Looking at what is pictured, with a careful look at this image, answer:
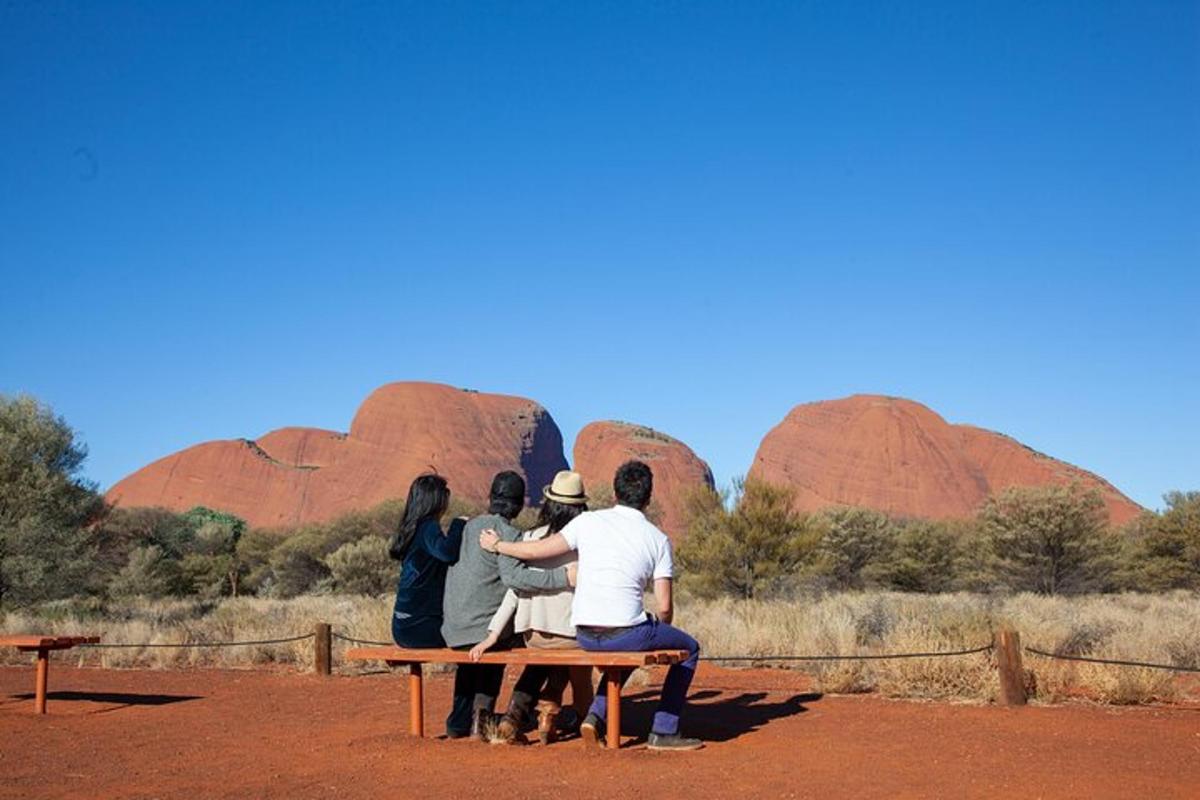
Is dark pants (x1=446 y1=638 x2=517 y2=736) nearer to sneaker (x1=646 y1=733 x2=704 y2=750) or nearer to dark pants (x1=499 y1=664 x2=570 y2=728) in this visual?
dark pants (x1=499 y1=664 x2=570 y2=728)

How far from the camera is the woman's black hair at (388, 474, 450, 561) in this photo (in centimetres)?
719

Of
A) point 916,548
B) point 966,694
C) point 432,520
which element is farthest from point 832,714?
point 916,548

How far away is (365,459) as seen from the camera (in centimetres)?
9481

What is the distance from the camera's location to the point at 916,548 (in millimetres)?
34250

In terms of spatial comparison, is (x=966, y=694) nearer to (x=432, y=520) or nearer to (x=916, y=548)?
(x=432, y=520)

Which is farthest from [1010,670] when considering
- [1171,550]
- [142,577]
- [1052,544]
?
[142,577]

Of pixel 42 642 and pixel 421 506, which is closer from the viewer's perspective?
pixel 421 506

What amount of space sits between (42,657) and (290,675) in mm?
3510

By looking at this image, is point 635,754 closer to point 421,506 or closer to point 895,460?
point 421,506

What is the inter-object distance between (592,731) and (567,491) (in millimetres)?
1475

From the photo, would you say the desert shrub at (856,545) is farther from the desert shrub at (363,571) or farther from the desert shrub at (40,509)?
the desert shrub at (40,509)

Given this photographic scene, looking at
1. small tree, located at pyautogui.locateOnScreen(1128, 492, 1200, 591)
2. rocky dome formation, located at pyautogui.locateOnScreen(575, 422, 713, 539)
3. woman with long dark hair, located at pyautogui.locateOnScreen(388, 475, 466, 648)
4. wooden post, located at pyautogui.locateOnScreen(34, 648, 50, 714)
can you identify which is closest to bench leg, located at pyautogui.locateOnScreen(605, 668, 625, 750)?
woman with long dark hair, located at pyautogui.locateOnScreen(388, 475, 466, 648)

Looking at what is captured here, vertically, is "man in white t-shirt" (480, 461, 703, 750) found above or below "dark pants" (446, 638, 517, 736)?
above

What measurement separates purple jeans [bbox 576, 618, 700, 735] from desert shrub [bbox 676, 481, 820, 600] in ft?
58.6
